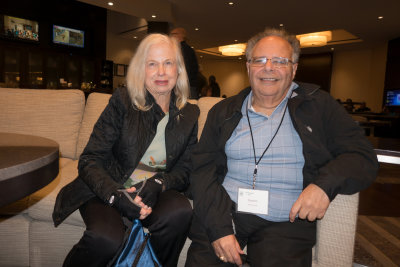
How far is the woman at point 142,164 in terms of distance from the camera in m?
1.13

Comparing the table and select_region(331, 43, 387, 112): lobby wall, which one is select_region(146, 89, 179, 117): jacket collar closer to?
the table

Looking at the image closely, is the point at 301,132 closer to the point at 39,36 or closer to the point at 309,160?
the point at 309,160

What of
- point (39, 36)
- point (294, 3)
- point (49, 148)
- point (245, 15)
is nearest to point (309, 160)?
point (49, 148)

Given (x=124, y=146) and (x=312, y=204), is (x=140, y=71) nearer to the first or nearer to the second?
(x=124, y=146)

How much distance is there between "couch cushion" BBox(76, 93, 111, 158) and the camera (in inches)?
83.1

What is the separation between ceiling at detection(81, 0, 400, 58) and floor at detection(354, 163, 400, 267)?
454 cm

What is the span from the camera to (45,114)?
2.12 m

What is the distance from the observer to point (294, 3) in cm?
616

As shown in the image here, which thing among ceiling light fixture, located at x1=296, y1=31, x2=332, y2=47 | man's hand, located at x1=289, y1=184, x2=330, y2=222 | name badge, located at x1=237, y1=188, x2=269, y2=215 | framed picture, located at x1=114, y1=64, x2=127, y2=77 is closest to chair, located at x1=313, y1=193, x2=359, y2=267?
man's hand, located at x1=289, y1=184, x2=330, y2=222

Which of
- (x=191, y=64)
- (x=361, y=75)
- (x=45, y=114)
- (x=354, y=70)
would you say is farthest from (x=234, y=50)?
(x=45, y=114)

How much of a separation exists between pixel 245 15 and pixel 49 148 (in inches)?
285

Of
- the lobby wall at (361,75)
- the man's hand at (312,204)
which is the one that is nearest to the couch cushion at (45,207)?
the man's hand at (312,204)

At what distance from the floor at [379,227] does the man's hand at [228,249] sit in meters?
0.85

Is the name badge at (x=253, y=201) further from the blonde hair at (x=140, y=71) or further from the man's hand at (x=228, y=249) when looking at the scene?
the blonde hair at (x=140, y=71)
